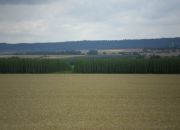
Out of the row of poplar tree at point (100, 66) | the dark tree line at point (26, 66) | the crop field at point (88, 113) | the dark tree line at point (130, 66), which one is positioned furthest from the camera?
the dark tree line at point (26, 66)

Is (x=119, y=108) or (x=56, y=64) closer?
(x=119, y=108)

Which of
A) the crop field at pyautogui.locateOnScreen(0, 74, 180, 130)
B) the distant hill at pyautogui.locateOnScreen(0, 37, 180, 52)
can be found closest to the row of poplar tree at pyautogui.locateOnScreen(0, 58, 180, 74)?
the crop field at pyautogui.locateOnScreen(0, 74, 180, 130)

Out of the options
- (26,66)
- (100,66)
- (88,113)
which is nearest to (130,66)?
(100,66)

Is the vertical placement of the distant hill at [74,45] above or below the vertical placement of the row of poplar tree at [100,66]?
above

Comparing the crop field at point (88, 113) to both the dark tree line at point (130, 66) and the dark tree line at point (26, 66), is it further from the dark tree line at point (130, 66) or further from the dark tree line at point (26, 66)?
the dark tree line at point (26, 66)

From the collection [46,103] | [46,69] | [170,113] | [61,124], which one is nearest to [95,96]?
[46,103]

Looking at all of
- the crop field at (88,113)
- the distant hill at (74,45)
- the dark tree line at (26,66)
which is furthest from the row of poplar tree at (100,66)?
the distant hill at (74,45)

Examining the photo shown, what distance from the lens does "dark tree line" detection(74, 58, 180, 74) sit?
75.2 m

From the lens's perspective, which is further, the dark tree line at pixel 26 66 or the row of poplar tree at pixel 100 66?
the dark tree line at pixel 26 66

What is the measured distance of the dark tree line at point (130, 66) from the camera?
75188 millimetres

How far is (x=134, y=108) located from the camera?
2197cm

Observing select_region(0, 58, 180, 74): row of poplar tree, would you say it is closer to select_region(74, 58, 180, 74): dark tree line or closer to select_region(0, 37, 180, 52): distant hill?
select_region(74, 58, 180, 74): dark tree line

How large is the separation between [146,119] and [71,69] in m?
63.9

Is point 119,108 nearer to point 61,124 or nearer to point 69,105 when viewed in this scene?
point 69,105
